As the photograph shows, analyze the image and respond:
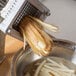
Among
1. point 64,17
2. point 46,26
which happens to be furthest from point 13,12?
point 64,17

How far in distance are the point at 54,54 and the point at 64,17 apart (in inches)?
25.0

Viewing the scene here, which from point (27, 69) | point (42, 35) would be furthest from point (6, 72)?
point (42, 35)

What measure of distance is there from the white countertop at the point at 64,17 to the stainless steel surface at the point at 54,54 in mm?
377

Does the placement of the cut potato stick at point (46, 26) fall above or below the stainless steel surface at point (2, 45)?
above

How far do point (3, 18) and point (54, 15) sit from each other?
2.46 feet

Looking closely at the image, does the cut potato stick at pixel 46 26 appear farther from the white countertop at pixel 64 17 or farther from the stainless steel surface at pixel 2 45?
the white countertop at pixel 64 17

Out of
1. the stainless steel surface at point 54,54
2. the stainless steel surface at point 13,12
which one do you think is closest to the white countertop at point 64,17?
the stainless steel surface at point 54,54

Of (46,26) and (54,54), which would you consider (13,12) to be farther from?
(54,54)

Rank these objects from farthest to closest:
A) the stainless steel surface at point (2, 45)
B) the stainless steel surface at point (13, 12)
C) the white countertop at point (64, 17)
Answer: the white countertop at point (64, 17)
the stainless steel surface at point (2, 45)
the stainless steel surface at point (13, 12)

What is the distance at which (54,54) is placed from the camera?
0.62m

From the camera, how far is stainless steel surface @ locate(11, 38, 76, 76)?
57 cm

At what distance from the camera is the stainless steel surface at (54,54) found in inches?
22.4

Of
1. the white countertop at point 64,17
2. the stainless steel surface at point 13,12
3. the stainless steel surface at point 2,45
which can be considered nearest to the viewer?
the stainless steel surface at point 13,12

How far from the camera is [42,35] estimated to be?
1.70ft
